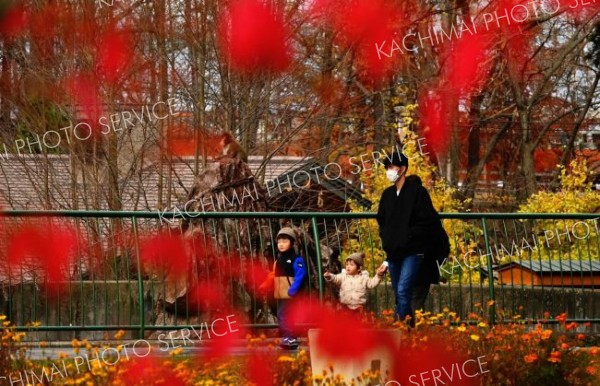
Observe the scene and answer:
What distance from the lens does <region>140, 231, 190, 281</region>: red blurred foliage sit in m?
14.6

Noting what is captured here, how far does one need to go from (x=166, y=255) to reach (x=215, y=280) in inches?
22.6

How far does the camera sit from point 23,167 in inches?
815

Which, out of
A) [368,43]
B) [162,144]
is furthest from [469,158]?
[162,144]

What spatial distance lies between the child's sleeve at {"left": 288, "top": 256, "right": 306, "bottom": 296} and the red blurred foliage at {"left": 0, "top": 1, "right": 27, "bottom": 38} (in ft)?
26.2

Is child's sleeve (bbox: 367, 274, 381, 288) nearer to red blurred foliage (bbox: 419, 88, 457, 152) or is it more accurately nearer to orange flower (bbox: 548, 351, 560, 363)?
orange flower (bbox: 548, 351, 560, 363)

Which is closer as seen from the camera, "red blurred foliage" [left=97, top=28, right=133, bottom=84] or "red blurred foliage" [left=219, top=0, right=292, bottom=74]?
"red blurred foliage" [left=219, top=0, right=292, bottom=74]

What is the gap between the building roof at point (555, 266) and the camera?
611 inches

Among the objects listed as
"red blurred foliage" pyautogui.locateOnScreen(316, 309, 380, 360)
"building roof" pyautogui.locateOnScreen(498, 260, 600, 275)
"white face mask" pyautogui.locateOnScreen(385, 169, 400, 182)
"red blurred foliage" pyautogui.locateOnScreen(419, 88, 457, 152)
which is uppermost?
"red blurred foliage" pyautogui.locateOnScreen(419, 88, 457, 152)

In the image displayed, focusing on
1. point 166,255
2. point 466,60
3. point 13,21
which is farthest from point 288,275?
point 466,60

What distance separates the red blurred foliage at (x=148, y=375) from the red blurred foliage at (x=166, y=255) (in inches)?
169

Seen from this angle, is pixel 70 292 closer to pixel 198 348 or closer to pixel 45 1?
pixel 198 348

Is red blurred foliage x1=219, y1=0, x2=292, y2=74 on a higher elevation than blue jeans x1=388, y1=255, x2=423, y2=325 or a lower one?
higher

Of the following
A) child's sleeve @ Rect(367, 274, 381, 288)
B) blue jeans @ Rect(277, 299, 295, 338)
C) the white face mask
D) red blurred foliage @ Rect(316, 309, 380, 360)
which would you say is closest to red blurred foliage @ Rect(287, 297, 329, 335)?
blue jeans @ Rect(277, 299, 295, 338)

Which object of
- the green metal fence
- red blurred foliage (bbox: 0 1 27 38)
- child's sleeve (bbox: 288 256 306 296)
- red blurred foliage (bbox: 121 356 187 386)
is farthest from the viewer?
red blurred foliage (bbox: 0 1 27 38)
